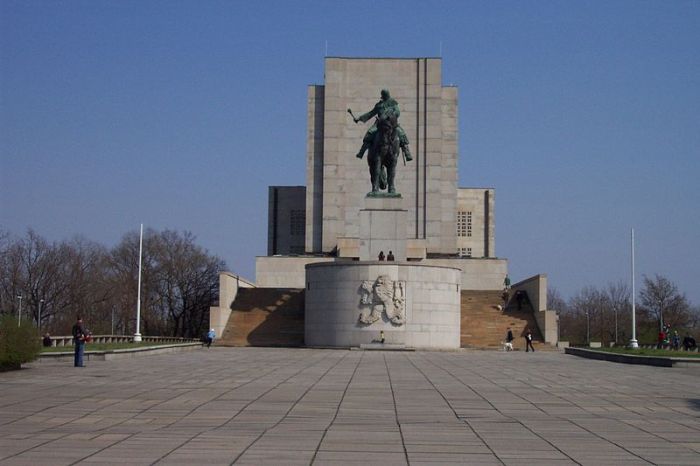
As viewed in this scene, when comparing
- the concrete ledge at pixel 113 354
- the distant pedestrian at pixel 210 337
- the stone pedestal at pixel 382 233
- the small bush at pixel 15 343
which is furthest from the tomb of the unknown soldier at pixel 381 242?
the small bush at pixel 15 343

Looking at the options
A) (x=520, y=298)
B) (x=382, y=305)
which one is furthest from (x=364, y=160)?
(x=382, y=305)

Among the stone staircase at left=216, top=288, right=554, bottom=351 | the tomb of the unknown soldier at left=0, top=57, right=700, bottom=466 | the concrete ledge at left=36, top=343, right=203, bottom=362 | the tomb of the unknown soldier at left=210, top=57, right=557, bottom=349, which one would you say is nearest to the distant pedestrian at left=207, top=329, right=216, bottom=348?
the tomb of the unknown soldier at left=0, top=57, right=700, bottom=466

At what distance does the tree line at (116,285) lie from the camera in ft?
214

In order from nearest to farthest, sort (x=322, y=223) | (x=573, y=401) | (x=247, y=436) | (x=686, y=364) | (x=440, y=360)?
(x=247, y=436)
(x=573, y=401)
(x=686, y=364)
(x=440, y=360)
(x=322, y=223)

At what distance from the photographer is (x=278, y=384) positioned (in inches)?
784

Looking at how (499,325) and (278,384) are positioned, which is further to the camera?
(499,325)

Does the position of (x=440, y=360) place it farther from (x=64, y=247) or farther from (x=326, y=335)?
(x=64, y=247)

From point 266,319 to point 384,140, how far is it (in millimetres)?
11023

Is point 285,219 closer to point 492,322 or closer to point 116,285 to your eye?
point 116,285

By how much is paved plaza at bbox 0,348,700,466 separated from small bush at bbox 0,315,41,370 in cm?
42

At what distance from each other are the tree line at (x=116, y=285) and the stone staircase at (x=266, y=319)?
1502 centimetres

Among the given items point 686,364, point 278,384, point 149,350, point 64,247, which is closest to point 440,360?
point 686,364

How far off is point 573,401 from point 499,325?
108 ft

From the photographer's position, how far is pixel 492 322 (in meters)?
50.3
